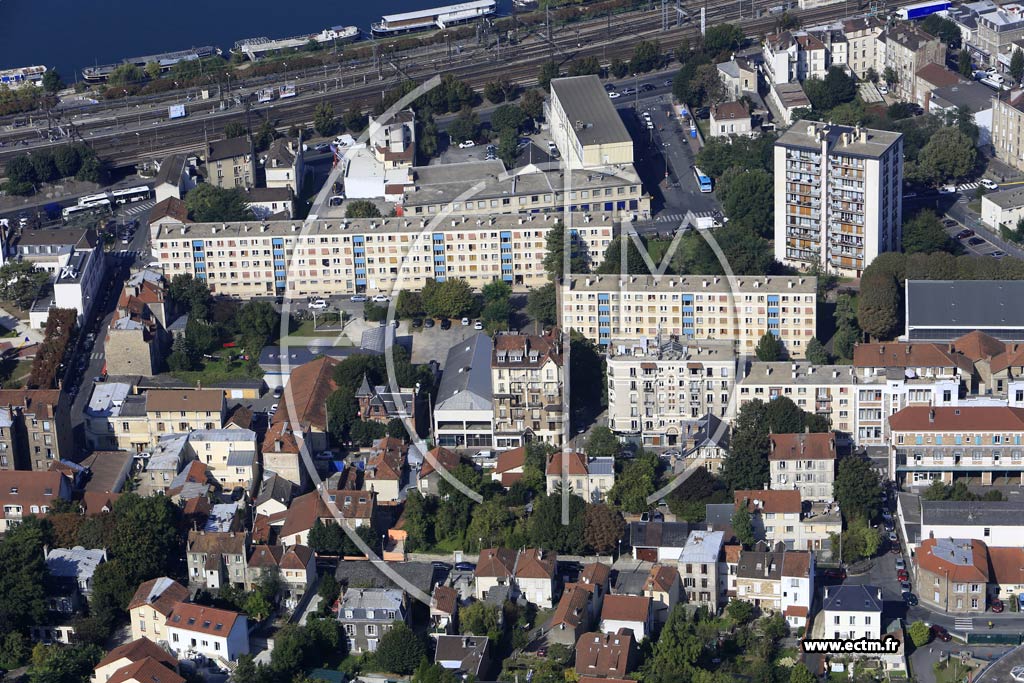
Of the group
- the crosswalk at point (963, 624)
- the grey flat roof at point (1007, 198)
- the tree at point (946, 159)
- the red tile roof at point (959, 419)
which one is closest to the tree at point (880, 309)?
the red tile roof at point (959, 419)

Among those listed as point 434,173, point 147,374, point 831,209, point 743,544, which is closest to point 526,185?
point 434,173

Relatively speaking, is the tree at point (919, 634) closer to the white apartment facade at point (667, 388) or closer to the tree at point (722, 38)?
the white apartment facade at point (667, 388)

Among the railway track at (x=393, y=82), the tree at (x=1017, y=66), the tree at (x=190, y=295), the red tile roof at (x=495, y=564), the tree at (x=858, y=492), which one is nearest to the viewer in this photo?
the red tile roof at (x=495, y=564)

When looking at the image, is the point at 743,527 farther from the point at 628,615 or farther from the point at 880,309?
the point at 880,309

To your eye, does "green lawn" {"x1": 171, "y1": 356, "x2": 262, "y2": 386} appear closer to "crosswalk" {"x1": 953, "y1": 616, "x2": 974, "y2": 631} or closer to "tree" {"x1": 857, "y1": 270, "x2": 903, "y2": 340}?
"tree" {"x1": 857, "y1": 270, "x2": 903, "y2": 340}

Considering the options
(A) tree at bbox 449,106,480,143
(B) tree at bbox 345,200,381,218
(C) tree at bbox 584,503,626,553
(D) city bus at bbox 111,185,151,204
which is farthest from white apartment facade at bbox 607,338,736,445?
(D) city bus at bbox 111,185,151,204
